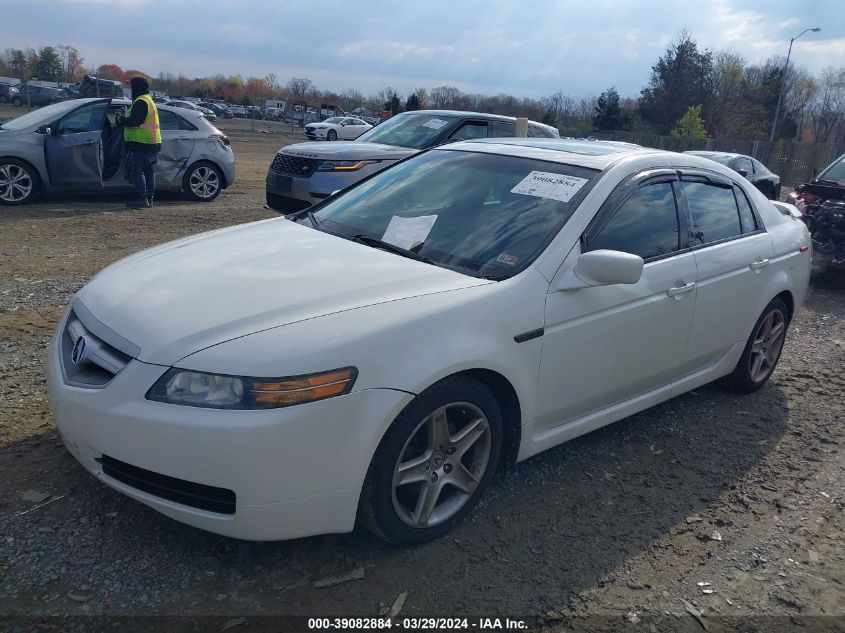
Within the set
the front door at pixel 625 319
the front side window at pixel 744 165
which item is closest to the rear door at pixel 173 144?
the front door at pixel 625 319

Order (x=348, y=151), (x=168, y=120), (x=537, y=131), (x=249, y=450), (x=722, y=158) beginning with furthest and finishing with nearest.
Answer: (x=722, y=158), (x=168, y=120), (x=537, y=131), (x=348, y=151), (x=249, y=450)

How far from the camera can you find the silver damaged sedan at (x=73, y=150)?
10008mm

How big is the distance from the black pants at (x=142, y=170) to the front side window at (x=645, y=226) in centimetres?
832

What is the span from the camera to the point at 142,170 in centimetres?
1058

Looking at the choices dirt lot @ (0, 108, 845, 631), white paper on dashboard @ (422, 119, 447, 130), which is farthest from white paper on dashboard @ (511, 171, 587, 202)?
white paper on dashboard @ (422, 119, 447, 130)

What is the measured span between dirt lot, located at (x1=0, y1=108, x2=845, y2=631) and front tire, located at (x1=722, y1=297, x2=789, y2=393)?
29 centimetres

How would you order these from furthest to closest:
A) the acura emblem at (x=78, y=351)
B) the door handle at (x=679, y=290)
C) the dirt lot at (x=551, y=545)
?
the door handle at (x=679, y=290), the acura emblem at (x=78, y=351), the dirt lot at (x=551, y=545)

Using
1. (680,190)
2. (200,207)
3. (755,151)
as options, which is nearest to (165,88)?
(755,151)

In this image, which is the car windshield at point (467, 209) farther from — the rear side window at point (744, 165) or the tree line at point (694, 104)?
the tree line at point (694, 104)

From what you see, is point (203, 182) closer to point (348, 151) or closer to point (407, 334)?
point (348, 151)

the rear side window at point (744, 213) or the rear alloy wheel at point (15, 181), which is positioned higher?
the rear side window at point (744, 213)

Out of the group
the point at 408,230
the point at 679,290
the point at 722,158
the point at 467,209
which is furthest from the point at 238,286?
the point at 722,158

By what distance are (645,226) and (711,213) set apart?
775 mm

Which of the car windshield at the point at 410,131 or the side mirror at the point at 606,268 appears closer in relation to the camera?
the side mirror at the point at 606,268
